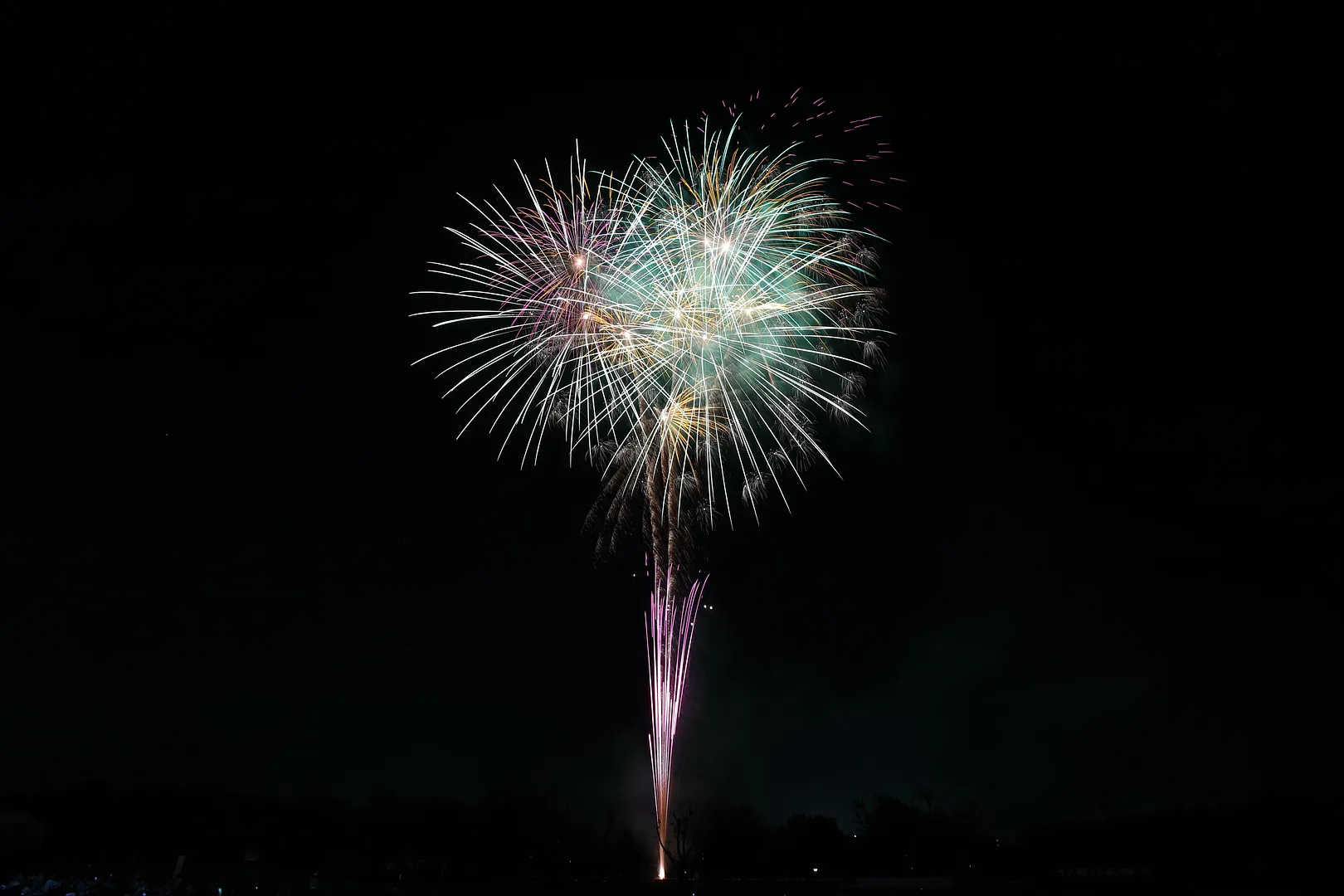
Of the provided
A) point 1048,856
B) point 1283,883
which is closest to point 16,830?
point 1283,883

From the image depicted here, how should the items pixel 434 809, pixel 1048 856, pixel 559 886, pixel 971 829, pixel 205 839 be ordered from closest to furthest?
pixel 559 886 < pixel 1048 856 < pixel 205 839 < pixel 434 809 < pixel 971 829

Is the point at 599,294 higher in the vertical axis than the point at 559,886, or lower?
higher

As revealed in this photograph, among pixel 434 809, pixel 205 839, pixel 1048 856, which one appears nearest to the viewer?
pixel 1048 856

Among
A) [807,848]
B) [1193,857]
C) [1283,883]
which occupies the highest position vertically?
[807,848]

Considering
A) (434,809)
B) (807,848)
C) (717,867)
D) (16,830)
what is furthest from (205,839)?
(16,830)

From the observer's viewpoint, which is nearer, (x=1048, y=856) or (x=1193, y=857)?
(x=1193, y=857)

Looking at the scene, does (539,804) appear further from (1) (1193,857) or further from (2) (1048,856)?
(1) (1193,857)
